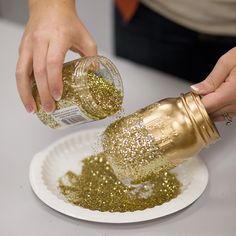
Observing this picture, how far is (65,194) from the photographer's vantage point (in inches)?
29.2

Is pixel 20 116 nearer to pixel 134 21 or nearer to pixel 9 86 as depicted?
pixel 9 86

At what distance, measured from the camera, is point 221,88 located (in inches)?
27.4

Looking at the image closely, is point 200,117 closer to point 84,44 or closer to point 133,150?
point 133,150

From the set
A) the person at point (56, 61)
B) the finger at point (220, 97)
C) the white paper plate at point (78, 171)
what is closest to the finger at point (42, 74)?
the person at point (56, 61)

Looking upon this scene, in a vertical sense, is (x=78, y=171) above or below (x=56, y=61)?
below

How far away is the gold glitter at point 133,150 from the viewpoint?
2.26 feet

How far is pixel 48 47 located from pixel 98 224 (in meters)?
0.27

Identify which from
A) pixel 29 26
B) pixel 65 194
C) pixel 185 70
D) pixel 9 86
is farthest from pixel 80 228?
pixel 185 70

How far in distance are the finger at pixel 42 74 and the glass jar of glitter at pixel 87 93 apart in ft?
0.05

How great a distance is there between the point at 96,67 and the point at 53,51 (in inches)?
2.7

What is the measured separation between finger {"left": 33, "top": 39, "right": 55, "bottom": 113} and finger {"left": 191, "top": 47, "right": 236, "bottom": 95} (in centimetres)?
21

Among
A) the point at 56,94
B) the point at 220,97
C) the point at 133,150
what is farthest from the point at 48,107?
the point at 220,97

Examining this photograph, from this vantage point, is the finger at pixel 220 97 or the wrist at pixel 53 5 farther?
the wrist at pixel 53 5

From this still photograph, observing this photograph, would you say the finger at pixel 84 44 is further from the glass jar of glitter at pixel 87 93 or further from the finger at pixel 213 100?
the finger at pixel 213 100
